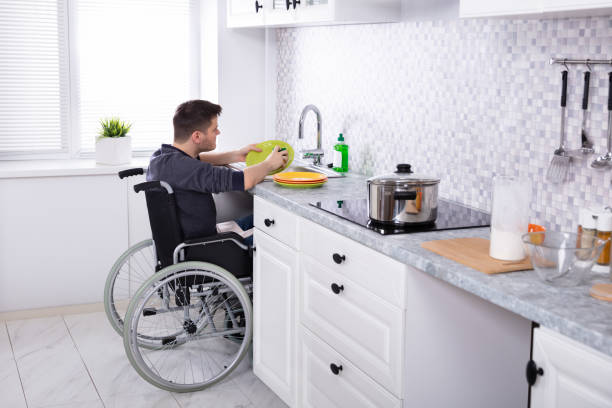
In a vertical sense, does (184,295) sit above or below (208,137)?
below

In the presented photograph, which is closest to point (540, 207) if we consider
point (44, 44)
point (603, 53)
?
point (603, 53)

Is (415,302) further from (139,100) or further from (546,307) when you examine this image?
(139,100)

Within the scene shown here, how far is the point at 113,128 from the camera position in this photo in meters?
4.10

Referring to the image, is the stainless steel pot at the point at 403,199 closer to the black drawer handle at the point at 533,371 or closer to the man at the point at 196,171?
the black drawer handle at the point at 533,371

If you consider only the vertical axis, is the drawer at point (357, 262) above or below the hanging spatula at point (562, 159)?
below

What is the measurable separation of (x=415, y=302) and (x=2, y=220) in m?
2.63

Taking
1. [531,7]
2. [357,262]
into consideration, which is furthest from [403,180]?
[531,7]

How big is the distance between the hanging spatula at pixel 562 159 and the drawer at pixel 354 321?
0.65 m

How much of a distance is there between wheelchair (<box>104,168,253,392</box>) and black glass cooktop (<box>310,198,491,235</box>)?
0.63 meters

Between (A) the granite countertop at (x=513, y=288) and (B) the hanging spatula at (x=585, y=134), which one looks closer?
(A) the granite countertop at (x=513, y=288)

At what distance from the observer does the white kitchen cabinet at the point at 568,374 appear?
1.43 metres

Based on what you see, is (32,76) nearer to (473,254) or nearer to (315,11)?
(315,11)

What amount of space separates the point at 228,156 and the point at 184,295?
2.69 ft

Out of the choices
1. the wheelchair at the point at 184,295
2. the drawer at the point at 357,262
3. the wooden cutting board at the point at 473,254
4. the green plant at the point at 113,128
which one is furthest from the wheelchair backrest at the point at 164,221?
the wooden cutting board at the point at 473,254
